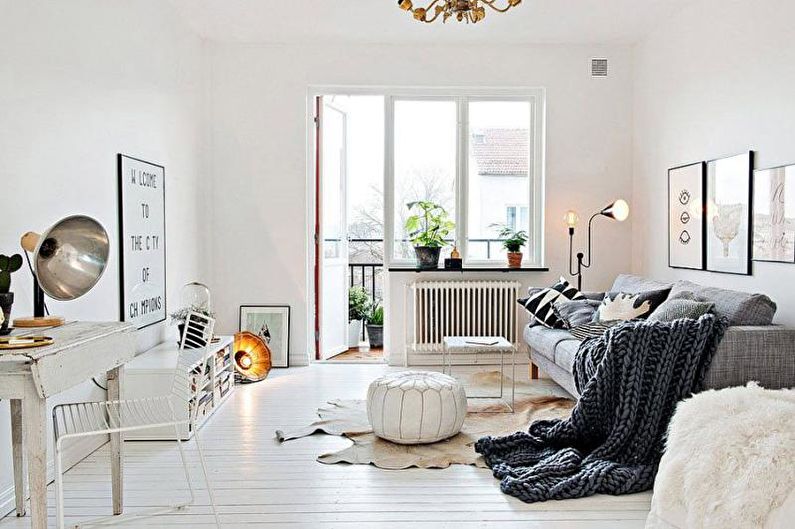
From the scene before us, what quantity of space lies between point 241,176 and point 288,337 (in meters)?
1.43

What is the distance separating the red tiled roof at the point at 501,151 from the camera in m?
6.51

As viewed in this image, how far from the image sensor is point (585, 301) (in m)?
5.23

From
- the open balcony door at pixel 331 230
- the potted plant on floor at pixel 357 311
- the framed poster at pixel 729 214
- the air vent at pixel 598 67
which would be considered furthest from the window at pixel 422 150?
the framed poster at pixel 729 214

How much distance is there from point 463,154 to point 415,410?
3179 millimetres

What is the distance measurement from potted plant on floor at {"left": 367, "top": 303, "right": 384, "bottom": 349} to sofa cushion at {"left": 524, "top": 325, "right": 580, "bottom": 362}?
2089mm

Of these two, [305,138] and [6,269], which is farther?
[305,138]

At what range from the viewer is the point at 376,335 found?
7.39 metres

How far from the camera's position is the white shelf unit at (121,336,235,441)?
13.4 feet

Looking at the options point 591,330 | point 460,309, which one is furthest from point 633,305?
point 460,309

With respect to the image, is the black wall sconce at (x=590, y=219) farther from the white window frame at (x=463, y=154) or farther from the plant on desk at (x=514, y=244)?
the plant on desk at (x=514, y=244)

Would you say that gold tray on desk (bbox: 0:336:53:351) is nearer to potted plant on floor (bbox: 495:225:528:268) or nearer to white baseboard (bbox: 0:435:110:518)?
white baseboard (bbox: 0:435:110:518)

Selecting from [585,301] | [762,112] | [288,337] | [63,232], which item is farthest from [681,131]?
[63,232]

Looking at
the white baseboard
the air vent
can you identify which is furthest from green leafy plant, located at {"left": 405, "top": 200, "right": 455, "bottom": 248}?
the white baseboard

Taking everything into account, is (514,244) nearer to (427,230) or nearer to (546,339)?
(427,230)
